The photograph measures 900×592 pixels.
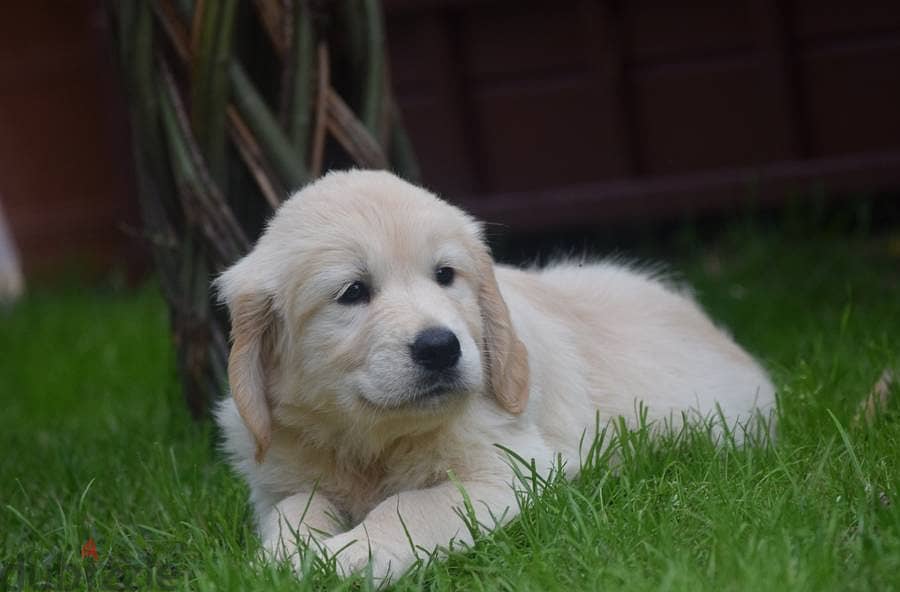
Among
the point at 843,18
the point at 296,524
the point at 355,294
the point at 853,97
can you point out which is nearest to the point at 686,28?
the point at 843,18

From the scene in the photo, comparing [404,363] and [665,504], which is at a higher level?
[404,363]

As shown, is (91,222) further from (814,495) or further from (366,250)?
(814,495)

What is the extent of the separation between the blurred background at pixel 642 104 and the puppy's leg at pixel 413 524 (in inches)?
193

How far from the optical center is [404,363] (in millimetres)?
3160

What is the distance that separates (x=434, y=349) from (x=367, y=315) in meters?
0.23

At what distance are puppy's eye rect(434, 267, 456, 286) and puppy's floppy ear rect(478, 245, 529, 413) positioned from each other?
0.09 meters

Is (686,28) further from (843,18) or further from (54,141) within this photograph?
(54,141)

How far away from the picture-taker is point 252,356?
11.3ft

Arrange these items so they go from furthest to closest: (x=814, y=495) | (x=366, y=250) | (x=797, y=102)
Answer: (x=797, y=102)
(x=366, y=250)
(x=814, y=495)

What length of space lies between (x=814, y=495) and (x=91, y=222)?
24.0ft

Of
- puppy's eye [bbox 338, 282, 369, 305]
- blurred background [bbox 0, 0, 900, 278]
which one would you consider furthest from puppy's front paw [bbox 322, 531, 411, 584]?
blurred background [bbox 0, 0, 900, 278]

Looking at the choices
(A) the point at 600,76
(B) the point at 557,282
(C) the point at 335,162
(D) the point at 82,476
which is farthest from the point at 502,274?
Answer: (A) the point at 600,76

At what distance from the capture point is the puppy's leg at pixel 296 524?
3082mm

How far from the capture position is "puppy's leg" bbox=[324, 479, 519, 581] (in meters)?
2.99
